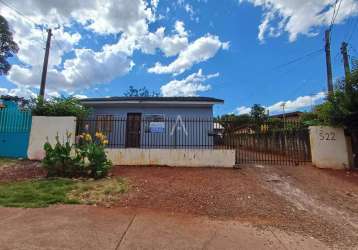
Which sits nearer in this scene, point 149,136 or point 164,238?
point 164,238

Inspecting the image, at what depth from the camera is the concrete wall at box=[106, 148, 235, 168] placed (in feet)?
31.3

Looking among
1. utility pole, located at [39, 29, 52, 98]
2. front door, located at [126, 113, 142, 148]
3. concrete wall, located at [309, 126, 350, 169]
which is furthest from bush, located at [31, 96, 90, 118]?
concrete wall, located at [309, 126, 350, 169]

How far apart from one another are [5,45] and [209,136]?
20594 millimetres

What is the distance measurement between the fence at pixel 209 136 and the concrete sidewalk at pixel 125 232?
19.7 feet

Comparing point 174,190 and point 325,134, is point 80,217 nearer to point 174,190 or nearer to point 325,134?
point 174,190

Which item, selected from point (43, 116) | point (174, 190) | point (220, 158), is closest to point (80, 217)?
point (174, 190)

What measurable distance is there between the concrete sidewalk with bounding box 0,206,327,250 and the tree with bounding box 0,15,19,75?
21.4 m

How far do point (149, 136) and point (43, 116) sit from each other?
5.30 meters

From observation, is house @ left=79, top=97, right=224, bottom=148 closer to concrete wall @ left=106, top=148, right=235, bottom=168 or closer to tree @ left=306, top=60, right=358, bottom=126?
concrete wall @ left=106, top=148, right=235, bottom=168

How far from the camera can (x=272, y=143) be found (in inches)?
556

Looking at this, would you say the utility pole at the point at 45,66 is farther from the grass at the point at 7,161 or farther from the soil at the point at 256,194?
the soil at the point at 256,194

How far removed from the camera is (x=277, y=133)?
13.9 m

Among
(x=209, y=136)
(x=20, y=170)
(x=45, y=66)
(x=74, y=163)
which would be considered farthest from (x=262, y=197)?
(x=45, y=66)

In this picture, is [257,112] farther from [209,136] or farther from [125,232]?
[125,232]
